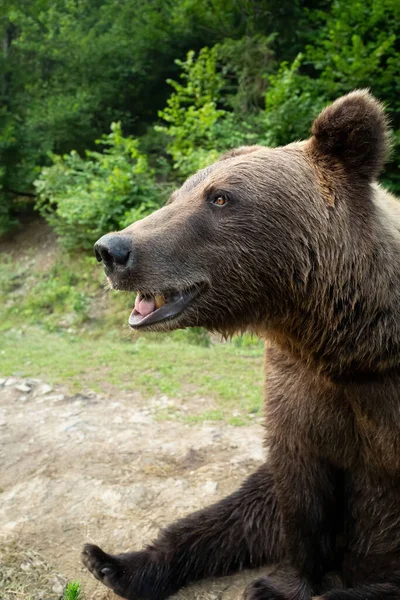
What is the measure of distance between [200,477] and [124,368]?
269cm

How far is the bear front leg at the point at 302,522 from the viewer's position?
2682 mm

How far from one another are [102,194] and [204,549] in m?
9.55

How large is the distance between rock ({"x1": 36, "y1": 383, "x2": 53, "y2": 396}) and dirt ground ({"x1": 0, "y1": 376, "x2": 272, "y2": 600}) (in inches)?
3.6

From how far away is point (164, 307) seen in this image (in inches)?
95.4

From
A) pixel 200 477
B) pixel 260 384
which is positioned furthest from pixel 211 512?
pixel 260 384

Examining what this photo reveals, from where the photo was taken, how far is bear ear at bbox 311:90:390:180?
2373 mm

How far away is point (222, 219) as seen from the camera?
2.45m

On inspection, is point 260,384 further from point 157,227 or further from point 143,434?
point 157,227

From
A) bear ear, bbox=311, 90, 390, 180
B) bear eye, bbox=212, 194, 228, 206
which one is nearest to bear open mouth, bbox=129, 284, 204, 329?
bear eye, bbox=212, 194, 228, 206

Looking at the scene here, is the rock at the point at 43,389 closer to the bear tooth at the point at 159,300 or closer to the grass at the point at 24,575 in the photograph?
the grass at the point at 24,575

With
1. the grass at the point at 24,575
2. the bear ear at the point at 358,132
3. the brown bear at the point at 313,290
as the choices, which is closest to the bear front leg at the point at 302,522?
the brown bear at the point at 313,290

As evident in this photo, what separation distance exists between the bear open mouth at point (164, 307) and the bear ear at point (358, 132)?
801 mm

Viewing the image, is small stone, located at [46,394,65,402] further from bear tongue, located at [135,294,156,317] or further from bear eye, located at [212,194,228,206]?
bear eye, located at [212,194,228,206]

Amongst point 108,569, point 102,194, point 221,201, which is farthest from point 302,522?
point 102,194
